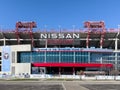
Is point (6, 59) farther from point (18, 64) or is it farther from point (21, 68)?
point (21, 68)

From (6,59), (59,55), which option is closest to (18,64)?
(6,59)

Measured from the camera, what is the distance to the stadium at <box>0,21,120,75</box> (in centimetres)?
12825

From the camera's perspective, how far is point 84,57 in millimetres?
129250

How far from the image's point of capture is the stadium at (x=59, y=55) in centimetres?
12825

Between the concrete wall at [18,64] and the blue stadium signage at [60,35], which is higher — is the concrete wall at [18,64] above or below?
below

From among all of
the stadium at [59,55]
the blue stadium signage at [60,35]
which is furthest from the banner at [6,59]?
the blue stadium signage at [60,35]

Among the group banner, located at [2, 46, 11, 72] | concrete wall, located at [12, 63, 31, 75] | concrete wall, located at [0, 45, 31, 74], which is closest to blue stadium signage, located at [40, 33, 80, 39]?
concrete wall, located at [0, 45, 31, 74]

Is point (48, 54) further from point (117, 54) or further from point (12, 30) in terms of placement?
point (117, 54)

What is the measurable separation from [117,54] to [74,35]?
20.1 meters

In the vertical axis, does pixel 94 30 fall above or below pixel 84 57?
above

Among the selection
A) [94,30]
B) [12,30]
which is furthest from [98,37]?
[12,30]

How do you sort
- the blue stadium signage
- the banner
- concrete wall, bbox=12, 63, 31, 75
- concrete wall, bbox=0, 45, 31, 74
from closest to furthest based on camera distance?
1. concrete wall, bbox=12, 63, 31, 75
2. concrete wall, bbox=0, 45, 31, 74
3. the banner
4. the blue stadium signage

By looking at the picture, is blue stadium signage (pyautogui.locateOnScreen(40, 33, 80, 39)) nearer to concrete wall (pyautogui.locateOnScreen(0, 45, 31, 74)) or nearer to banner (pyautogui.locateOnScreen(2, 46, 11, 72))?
concrete wall (pyautogui.locateOnScreen(0, 45, 31, 74))

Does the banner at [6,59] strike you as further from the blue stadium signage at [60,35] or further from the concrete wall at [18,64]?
the blue stadium signage at [60,35]
